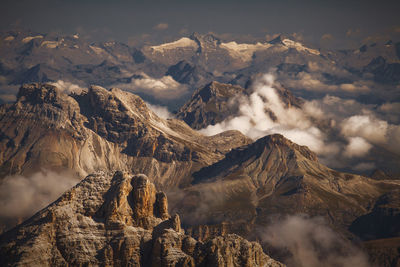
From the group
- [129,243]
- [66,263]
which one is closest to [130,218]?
[129,243]

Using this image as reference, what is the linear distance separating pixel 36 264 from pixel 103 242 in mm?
17118

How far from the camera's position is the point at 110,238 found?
421ft

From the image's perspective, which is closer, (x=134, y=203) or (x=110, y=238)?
(x=110, y=238)

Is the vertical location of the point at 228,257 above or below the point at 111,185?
below

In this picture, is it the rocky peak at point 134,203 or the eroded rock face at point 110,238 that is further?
the rocky peak at point 134,203

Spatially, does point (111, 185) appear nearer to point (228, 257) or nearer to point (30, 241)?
point (30, 241)

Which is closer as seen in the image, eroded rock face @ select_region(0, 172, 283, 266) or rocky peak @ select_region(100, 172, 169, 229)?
eroded rock face @ select_region(0, 172, 283, 266)

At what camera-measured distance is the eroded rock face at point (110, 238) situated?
121 metres

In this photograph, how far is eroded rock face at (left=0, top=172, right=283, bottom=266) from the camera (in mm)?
121250

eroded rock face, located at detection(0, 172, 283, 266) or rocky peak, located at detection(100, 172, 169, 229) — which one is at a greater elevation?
rocky peak, located at detection(100, 172, 169, 229)

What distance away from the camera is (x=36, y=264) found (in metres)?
116

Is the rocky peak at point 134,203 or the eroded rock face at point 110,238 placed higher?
the rocky peak at point 134,203

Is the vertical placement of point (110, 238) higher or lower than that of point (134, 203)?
lower

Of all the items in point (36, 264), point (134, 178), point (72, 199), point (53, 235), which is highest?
point (134, 178)
